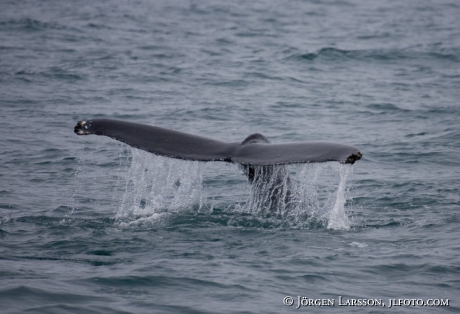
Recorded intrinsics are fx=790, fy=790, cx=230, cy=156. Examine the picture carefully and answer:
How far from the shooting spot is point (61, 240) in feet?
24.8

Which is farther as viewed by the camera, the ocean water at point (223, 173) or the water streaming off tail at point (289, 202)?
the water streaming off tail at point (289, 202)

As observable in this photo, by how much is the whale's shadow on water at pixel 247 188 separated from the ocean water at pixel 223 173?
0.06 metres

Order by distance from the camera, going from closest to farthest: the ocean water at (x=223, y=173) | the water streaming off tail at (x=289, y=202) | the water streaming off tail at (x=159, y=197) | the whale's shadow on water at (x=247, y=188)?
the ocean water at (x=223, y=173)
the whale's shadow on water at (x=247, y=188)
the water streaming off tail at (x=289, y=202)
the water streaming off tail at (x=159, y=197)

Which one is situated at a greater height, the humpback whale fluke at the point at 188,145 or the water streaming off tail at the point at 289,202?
the humpback whale fluke at the point at 188,145

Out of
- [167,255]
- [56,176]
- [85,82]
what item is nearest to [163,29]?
[85,82]

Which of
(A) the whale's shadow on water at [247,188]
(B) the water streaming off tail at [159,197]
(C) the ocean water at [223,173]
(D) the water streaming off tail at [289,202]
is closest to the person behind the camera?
(C) the ocean water at [223,173]

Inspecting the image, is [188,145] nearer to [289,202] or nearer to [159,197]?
[289,202]

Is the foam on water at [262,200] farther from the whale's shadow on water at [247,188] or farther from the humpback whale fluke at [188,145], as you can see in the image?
the humpback whale fluke at [188,145]

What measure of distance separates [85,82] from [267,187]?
10.7 m

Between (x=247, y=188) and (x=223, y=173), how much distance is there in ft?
3.33

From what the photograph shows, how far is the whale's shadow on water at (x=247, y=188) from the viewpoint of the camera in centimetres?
673

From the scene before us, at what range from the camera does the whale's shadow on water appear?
6.73 m

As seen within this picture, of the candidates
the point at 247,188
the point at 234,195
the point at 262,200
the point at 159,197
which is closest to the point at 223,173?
the point at 247,188

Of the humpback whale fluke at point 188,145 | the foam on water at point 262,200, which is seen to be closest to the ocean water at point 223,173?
the foam on water at point 262,200
